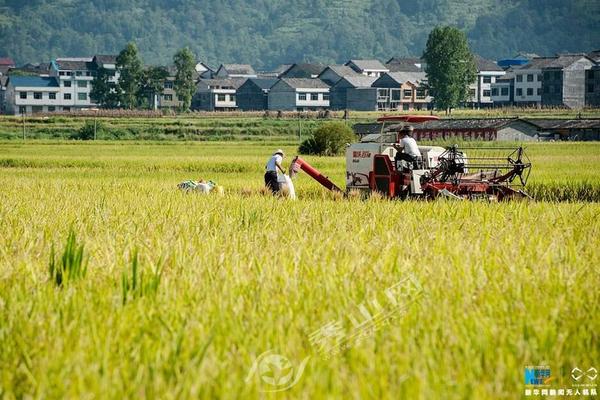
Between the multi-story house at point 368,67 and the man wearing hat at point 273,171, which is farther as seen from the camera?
the multi-story house at point 368,67

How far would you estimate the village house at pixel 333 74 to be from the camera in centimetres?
14400

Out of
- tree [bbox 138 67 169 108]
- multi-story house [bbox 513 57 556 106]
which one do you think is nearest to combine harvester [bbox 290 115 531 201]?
tree [bbox 138 67 169 108]

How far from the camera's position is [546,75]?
122 m

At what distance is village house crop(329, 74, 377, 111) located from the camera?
5315 inches

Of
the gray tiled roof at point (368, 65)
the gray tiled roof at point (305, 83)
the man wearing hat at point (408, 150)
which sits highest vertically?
the gray tiled roof at point (368, 65)

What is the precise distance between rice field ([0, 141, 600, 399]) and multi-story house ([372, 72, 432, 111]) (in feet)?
403

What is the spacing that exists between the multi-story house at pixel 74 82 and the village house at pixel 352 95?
1207 inches

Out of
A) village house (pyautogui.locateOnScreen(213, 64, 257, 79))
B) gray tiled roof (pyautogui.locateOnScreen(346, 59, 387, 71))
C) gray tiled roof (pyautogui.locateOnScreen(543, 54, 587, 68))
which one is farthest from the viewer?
village house (pyautogui.locateOnScreen(213, 64, 257, 79))

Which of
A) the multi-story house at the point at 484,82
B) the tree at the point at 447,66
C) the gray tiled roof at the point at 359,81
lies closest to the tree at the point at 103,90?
Result: the gray tiled roof at the point at 359,81

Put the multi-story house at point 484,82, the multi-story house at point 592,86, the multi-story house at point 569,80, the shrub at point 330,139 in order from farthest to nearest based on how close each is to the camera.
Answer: the multi-story house at point 484,82
the multi-story house at point 569,80
the multi-story house at point 592,86
the shrub at point 330,139

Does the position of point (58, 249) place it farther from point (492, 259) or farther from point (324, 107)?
point (324, 107)

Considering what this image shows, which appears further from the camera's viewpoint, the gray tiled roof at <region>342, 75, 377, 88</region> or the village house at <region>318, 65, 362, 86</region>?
the village house at <region>318, 65, 362, 86</region>

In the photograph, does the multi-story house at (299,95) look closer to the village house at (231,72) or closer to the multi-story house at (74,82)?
the multi-story house at (74,82)

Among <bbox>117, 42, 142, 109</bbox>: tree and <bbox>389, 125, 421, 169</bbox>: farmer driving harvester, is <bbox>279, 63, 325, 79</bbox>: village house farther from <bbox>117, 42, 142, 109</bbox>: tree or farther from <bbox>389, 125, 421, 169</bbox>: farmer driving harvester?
<bbox>389, 125, 421, 169</bbox>: farmer driving harvester
